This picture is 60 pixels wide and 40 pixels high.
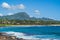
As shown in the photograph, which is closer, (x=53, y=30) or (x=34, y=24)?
(x=34, y=24)

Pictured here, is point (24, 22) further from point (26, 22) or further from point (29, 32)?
point (29, 32)

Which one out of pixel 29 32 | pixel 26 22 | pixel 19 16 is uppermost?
pixel 19 16

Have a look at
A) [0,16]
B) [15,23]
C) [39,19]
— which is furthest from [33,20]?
[0,16]

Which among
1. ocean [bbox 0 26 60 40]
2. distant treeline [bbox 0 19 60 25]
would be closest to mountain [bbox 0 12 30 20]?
distant treeline [bbox 0 19 60 25]

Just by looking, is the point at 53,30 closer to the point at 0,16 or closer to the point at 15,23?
the point at 15,23

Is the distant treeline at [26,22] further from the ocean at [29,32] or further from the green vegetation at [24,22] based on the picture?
the ocean at [29,32]

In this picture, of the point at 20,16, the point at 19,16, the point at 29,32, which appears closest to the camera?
the point at 19,16

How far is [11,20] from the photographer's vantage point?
7363 millimetres

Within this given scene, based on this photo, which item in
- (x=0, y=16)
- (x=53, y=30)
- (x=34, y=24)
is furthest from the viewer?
(x=53, y=30)

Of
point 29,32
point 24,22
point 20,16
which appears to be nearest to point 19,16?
point 20,16

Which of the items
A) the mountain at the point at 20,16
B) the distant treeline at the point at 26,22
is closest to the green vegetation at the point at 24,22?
the distant treeline at the point at 26,22

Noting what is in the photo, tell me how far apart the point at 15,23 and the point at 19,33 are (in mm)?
423

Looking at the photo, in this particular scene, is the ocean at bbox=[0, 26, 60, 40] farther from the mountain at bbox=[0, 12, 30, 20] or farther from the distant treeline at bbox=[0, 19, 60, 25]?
the mountain at bbox=[0, 12, 30, 20]

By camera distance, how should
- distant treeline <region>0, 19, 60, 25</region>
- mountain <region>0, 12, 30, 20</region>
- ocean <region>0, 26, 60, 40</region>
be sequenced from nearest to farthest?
mountain <region>0, 12, 30, 20</region>
distant treeline <region>0, 19, 60, 25</region>
ocean <region>0, 26, 60, 40</region>
